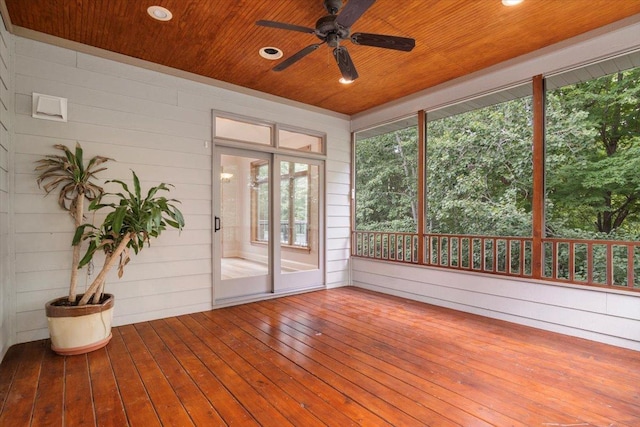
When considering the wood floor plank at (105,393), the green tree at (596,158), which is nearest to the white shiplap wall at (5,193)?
the wood floor plank at (105,393)

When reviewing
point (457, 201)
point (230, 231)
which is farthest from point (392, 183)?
point (230, 231)

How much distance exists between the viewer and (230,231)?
4.36 meters

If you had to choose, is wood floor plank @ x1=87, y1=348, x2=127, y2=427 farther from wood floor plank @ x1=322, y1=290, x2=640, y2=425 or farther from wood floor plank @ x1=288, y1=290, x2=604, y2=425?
wood floor plank @ x1=322, y1=290, x2=640, y2=425

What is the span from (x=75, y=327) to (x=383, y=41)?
3433 mm

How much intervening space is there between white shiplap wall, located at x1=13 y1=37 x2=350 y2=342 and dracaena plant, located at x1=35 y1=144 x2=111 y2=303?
3.4 inches

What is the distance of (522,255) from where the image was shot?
3.66 meters

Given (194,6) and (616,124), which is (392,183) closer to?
(616,124)

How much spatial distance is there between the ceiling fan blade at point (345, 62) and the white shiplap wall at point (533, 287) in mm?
1962

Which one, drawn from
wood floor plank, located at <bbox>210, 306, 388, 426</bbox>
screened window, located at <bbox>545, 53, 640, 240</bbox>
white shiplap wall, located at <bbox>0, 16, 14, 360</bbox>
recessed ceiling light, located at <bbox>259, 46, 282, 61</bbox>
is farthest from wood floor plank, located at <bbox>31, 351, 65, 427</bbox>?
screened window, located at <bbox>545, 53, 640, 240</bbox>

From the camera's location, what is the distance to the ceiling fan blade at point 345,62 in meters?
2.71

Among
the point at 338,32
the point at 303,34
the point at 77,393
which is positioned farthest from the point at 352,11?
the point at 77,393

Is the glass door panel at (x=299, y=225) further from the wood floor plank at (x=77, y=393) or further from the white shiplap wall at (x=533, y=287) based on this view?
the wood floor plank at (x=77, y=393)

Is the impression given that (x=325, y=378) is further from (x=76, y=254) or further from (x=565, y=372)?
(x=76, y=254)

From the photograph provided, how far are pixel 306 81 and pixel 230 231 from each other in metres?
2.19
